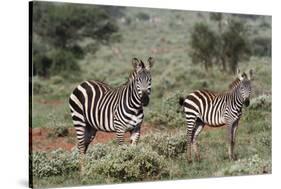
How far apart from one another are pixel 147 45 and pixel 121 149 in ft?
5.14

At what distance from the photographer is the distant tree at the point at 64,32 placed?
9219 mm

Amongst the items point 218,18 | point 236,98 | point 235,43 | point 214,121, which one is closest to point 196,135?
point 214,121

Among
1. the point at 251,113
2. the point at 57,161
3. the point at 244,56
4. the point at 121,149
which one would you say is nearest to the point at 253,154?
the point at 251,113

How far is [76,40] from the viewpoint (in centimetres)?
957

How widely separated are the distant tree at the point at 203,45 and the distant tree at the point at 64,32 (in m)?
1.31

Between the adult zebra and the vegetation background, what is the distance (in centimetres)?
10

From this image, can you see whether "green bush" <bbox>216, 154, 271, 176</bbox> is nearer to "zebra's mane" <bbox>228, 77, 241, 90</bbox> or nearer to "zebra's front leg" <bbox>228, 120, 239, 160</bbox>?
"zebra's front leg" <bbox>228, 120, 239, 160</bbox>

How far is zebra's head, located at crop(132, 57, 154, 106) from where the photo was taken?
32.5 ft

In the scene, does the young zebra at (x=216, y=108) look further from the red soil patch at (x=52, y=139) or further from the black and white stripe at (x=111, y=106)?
the red soil patch at (x=52, y=139)

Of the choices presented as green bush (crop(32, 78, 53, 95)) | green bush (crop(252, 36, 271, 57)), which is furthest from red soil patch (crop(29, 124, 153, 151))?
green bush (crop(252, 36, 271, 57))

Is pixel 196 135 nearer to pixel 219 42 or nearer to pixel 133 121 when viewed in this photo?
pixel 133 121

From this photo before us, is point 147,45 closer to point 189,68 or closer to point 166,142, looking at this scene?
point 189,68

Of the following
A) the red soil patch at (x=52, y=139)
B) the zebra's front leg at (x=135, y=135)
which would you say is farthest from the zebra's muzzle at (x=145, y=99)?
the red soil patch at (x=52, y=139)

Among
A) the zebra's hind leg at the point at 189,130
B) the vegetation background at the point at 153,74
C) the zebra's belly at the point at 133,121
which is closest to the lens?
the vegetation background at the point at 153,74
